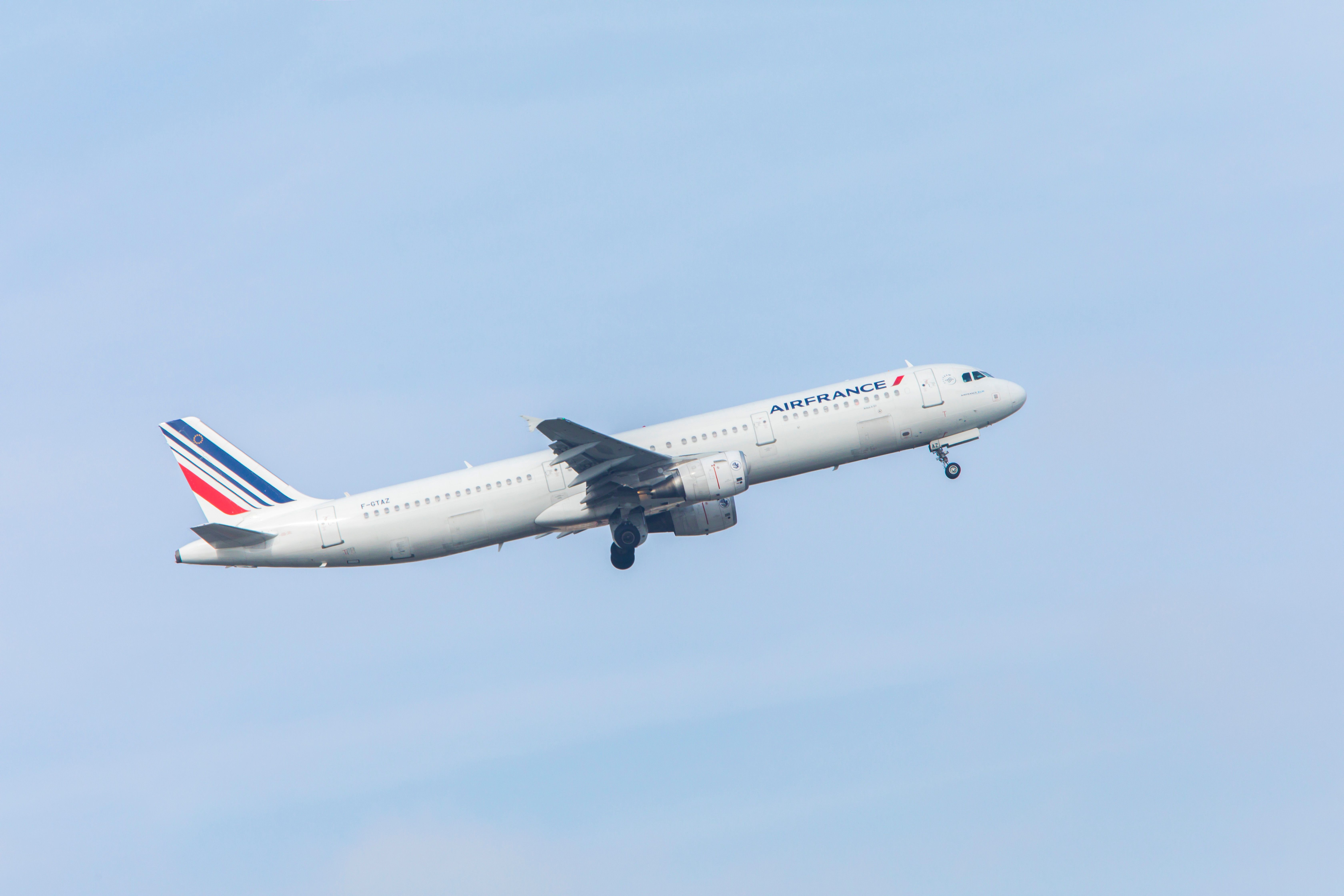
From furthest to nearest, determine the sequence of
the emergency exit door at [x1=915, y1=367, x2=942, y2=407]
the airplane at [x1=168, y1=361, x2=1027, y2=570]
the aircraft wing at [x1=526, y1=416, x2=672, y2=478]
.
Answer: the emergency exit door at [x1=915, y1=367, x2=942, y2=407], the airplane at [x1=168, y1=361, x2=1027, y2=570], the aircraft wing at [x1=526, y1=416, x2=672, y2=478]

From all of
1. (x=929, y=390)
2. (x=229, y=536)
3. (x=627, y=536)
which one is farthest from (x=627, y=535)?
(x=229, y=536)

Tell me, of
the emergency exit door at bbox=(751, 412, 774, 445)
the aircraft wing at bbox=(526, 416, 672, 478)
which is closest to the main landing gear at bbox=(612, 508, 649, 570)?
the aircraft wing at bbox=(526, 416, 672, 478)

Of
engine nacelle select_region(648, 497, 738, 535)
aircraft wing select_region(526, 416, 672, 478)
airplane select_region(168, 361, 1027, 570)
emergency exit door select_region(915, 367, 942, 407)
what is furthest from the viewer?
engine nacelle select_region(648, 497, 738, 535)

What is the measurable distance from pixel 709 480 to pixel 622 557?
6164 millimetres

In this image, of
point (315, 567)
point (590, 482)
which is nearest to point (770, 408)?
point (590, 482)

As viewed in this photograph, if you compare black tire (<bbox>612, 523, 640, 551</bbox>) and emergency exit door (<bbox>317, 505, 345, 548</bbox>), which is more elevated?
emergency exit door (<bbox>317, 505, 345, 548</bbox>)

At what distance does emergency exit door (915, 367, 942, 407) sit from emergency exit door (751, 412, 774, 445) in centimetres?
656

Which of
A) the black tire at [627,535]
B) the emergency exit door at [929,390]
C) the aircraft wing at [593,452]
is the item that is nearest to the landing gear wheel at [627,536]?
the black tire at [627,535]

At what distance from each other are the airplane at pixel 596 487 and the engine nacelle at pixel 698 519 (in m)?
2.08

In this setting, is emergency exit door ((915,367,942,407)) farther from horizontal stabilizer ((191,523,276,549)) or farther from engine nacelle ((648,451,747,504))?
horizontal stabilizer ((191,523,276,549))

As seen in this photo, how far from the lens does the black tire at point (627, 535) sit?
5728cm

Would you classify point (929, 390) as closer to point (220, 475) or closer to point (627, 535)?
point (627, 535)

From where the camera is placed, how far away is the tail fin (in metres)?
58.1

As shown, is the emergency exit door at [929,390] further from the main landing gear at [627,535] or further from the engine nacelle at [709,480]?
the main landing gear at [627,535]
